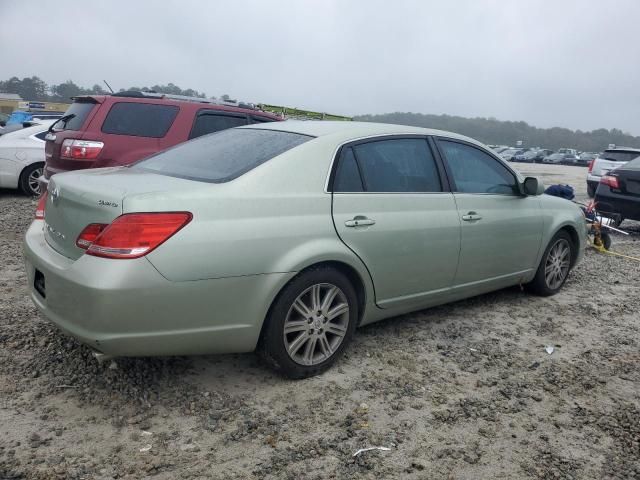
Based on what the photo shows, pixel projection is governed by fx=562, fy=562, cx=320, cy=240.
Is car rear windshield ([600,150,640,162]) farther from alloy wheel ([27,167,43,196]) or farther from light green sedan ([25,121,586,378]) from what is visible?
alloy wheel ([27,167,43,196])

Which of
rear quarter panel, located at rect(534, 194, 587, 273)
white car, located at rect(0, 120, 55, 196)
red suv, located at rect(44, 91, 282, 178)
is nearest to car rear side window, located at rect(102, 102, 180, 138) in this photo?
red suv, located at rect(44, 91, 282, 178)

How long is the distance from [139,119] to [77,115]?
80 centimetres

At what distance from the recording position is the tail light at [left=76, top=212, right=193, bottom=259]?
8.55 feet

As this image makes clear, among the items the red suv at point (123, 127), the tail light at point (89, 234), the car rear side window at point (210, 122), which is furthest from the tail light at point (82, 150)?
the tail light at point (89, 234)

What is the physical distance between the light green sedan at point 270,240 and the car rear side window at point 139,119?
2856 millimetres

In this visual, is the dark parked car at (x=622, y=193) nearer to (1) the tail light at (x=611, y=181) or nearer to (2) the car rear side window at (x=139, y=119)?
(1) the tail light at (x=611, y=181)

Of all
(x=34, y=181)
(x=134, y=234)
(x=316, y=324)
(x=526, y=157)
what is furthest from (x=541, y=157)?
(x=134, y=234)

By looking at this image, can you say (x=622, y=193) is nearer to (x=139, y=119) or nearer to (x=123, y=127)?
(x=139, y=119)

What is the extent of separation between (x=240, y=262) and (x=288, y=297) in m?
0.38

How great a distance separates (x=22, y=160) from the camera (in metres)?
9.21

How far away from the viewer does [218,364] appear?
3455 millimetres

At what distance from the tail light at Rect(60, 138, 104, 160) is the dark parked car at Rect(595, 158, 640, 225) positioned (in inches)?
287

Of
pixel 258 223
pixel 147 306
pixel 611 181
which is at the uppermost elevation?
pixel 611 181

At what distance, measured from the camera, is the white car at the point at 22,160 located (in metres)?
9.12
